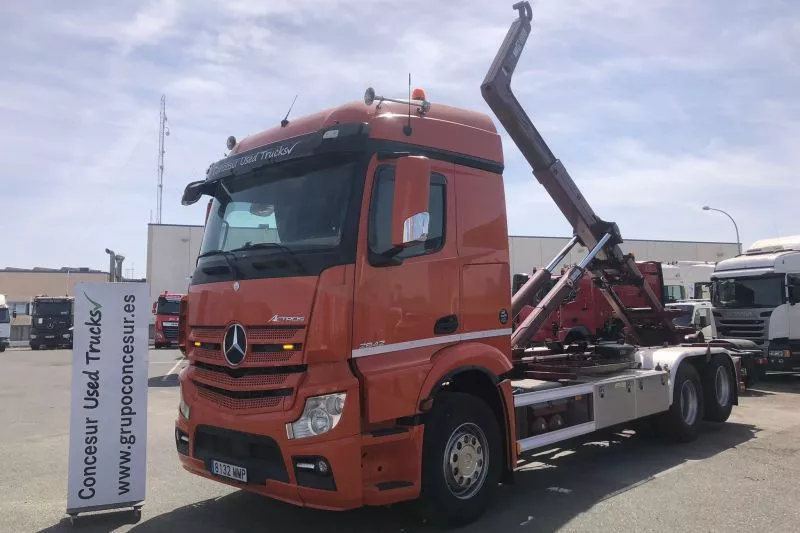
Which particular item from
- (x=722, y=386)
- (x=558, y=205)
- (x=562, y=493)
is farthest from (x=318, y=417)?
(x=722, y=386)

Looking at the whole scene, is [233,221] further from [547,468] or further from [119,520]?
[547,468]

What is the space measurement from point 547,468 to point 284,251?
14.6 ft

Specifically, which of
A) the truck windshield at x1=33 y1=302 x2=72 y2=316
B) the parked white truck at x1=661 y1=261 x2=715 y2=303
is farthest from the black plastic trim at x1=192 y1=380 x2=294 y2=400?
the truck windshield at x1=33 y1=302 x2=72 y2=316

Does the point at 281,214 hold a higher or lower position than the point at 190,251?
lower

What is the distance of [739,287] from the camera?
15.5 m

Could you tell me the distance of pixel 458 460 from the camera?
514 cm

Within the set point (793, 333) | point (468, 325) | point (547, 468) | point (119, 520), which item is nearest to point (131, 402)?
point (119, 520)

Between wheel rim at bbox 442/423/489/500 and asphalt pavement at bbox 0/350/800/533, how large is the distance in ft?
1.12

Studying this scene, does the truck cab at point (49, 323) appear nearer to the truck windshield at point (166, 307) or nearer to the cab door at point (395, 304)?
the truck windshield at point (166, 307)

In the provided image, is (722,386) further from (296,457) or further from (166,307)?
(166,307)

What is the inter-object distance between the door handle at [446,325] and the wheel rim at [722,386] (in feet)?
20.4

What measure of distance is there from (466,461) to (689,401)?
529 centimetres

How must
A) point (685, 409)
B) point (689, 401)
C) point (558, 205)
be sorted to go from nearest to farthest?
point (685, 409) → point (689, 401) → point (558, 205)

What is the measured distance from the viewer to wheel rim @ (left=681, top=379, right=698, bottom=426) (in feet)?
29.2
